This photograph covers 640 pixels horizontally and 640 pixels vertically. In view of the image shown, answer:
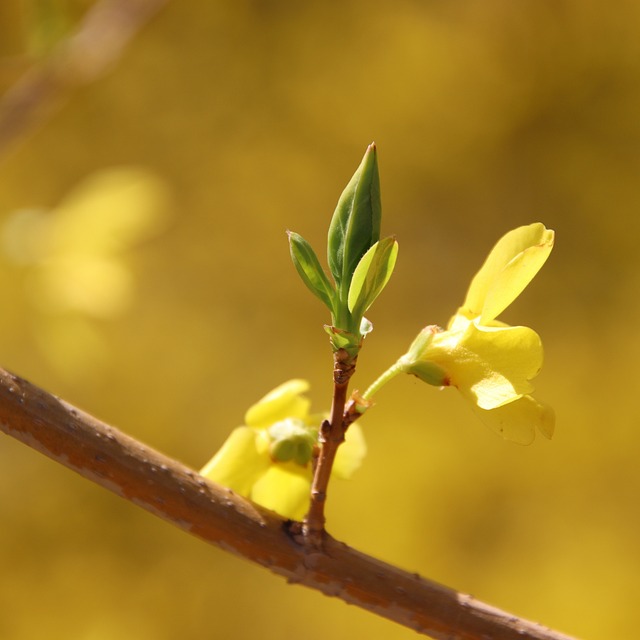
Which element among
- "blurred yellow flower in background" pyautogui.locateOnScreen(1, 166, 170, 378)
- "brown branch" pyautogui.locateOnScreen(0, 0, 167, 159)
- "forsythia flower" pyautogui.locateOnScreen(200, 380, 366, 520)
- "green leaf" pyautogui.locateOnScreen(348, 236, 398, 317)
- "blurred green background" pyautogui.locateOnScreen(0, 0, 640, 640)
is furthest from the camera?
"blurred green background" pyautogui.locateOnScreen(0, 0, 640, 640)

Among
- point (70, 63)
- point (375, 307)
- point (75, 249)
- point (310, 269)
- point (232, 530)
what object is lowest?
point (232, 530)

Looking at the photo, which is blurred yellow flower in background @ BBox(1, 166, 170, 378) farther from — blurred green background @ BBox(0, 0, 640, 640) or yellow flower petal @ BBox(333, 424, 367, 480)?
blurred green background @ BBox(0, 0, 640, 640)

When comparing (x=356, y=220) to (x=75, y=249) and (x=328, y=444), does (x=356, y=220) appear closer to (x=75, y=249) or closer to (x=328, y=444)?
(x=328, y=444)

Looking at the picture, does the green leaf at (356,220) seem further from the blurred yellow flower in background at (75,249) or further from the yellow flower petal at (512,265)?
the blurred yellow flower in background at (75,249)

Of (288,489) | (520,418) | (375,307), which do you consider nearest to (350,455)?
(288,489)

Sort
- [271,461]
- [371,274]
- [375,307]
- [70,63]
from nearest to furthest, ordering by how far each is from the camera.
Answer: [371,274]
[271,461]
[70,63]
[375,307]

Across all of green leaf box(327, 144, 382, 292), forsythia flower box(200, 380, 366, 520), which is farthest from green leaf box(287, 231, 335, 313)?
forsythia flower box(200, 380, 366, 520)

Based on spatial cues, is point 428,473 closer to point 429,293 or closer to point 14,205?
point 429,293
